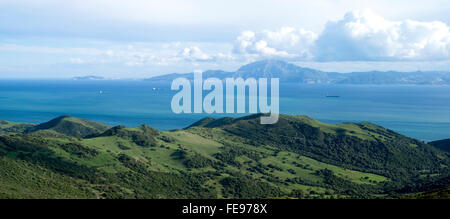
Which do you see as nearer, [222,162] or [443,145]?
[222,162]

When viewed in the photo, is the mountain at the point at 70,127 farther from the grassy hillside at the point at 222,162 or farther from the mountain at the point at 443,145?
the mountain at the point at 443,145

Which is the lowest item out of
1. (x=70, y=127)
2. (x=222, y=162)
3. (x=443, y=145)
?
(x=222, y=162)

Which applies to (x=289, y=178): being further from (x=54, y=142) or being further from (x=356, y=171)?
(x=54, y=142)

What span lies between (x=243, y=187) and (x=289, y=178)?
77.3ft

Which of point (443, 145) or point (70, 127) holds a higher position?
point (70, 127)

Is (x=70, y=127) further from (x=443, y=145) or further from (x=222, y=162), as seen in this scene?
Answer: (x=443, y=145)

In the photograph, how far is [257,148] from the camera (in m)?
150

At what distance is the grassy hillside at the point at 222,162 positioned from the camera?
280 feet

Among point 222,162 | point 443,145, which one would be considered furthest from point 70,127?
point 443,145

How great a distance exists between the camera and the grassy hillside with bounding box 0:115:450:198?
280 feet

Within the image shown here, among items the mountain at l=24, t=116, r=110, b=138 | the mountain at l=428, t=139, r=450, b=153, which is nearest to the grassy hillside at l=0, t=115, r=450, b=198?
the mountain at l=24, t=116, r=110, b=138

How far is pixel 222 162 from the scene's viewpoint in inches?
4899

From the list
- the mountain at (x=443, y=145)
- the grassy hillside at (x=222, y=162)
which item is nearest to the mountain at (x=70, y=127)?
the grassy hillside at (x=222, y=162)
